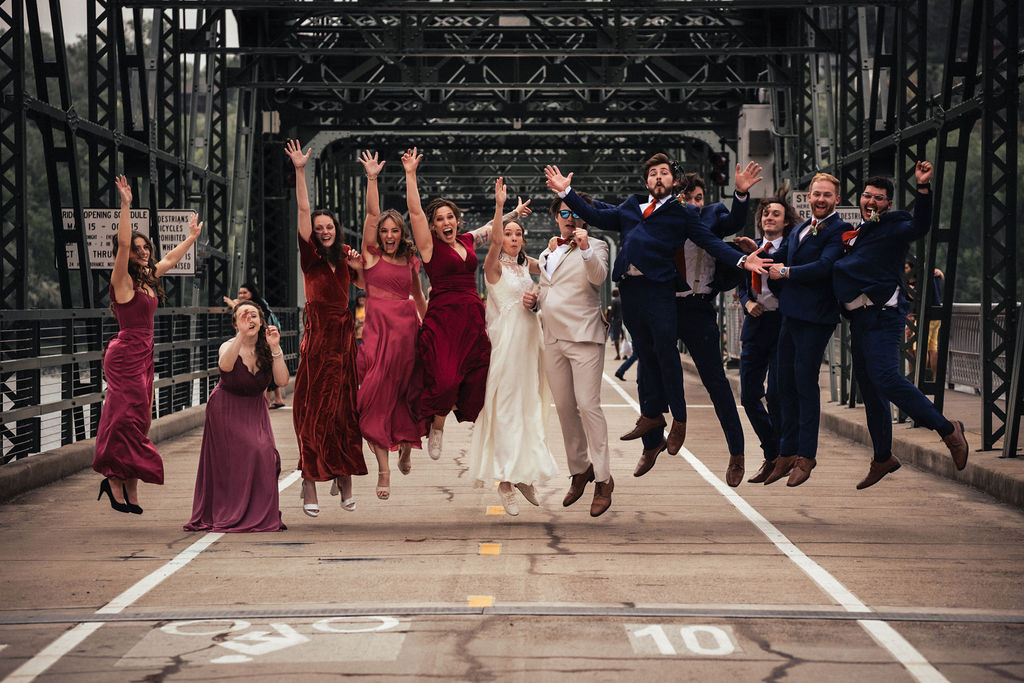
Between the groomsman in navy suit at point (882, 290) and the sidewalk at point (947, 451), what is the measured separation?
165 cm

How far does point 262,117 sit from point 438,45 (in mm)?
3827

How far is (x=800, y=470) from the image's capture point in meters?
10.4

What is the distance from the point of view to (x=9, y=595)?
7891mm

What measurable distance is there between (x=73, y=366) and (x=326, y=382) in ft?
19.1

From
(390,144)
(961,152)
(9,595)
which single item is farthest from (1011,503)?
(390,144)

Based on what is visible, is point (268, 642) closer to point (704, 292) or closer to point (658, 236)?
point (658, 236)

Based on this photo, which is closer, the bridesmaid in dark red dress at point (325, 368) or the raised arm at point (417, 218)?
the raised arm at point (417, 218)

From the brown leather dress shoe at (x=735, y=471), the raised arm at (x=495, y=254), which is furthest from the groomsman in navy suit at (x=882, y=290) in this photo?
the raised arm at (x=495, y=254)

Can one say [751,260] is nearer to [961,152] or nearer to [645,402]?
[645,402]

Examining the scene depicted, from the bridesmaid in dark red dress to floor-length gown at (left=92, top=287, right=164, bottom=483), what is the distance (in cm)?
122

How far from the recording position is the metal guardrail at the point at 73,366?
13.6 meters

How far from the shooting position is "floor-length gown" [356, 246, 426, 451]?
10680 mm

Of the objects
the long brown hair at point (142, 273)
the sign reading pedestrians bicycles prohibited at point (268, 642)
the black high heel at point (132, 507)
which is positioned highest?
the long brown hair at point (142, 273)

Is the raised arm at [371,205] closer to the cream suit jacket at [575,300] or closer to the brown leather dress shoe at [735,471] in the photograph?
the cream suit jacket at [575,300]
